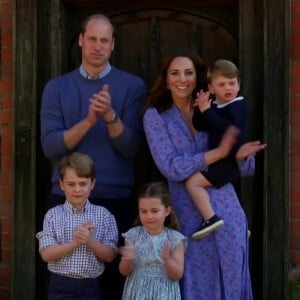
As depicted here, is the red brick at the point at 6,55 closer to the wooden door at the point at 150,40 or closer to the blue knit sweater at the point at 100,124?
the wooden door at the point at 150,40

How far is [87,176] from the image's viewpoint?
4215 millimetres

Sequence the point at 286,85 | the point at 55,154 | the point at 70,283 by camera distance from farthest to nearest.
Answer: the point at 286,85
the point at 55,154
the point at 70,283

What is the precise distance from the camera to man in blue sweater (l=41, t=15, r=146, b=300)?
14.7 feet

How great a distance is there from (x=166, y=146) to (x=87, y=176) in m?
0.46

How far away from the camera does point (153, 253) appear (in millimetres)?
4207

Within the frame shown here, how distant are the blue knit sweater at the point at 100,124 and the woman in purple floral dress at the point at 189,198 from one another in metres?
0.19

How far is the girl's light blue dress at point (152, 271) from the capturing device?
4199 millimetres

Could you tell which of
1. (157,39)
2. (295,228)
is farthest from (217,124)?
(157,39)

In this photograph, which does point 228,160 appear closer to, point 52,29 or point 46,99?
point 46,99

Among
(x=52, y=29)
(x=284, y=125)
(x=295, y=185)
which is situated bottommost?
(x=295, y=185)

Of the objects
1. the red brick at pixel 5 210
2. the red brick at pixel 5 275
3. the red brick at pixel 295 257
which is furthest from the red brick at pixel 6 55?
the red brick at pixel 295 257

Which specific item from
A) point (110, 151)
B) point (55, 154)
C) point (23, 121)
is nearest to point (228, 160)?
point (110, 151)

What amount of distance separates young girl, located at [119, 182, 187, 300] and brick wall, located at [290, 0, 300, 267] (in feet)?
3.80

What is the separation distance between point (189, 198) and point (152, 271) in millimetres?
458
